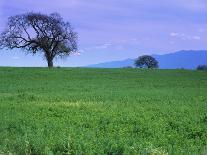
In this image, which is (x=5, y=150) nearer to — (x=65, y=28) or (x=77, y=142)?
(x=77, y=142)

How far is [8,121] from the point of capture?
1791cm

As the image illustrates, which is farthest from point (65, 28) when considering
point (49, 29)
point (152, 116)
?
point (152, 116)

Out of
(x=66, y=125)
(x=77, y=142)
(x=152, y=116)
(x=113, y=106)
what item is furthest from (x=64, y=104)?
(x=77, y=142)

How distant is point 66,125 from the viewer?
17.4 m

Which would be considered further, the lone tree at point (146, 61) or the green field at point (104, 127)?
the lone tree at point (146, 61)

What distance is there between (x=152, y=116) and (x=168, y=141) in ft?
19.3

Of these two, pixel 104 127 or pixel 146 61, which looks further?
pixel 146 61

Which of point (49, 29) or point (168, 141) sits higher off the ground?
point (49, 29)

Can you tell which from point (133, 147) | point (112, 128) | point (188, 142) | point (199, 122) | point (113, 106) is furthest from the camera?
point (113, 106)

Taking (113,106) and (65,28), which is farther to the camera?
(65,28)

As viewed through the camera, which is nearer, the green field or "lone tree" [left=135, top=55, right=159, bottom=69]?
the green field

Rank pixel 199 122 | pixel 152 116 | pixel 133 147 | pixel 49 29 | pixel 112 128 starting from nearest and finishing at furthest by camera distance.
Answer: pixel 133 147, pixel 112 128, pixel 199 122, pixel 152 116, pixel 49 29

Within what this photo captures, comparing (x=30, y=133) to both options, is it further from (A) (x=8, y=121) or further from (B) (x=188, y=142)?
(B) (x=188, y=142)

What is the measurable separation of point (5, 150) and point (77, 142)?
1749 millimetres
